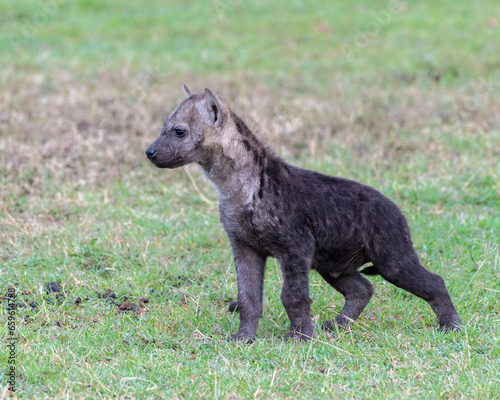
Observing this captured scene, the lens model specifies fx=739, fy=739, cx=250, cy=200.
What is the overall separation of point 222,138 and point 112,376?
1.89 metres

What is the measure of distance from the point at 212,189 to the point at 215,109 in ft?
11.3

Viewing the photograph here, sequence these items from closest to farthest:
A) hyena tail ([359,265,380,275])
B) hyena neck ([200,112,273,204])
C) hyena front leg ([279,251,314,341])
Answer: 1. hyena front leg ([279,251,314,341])
2. hyena neck ([200,112,273,204])
3. hyena tail ([359,265,380,275])

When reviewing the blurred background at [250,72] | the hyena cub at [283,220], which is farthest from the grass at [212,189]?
the hyena cub at [283,220]

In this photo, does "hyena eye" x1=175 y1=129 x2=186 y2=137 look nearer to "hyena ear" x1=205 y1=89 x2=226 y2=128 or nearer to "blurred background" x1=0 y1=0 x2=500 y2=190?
"hyena ear" x1=205 y1=89 x2=226 y2=128

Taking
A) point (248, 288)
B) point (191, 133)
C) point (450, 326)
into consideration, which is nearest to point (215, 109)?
point (191, 133)

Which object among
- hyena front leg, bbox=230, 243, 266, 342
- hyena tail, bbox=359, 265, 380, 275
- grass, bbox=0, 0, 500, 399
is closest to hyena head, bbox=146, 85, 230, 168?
hyena front leg, bbox=230, 243, 266, 342

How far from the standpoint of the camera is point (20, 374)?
4.66m

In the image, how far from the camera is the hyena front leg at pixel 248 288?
18.0 feet

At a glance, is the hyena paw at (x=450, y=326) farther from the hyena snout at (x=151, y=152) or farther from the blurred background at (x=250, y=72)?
the blurred background at (x=250, y=72)

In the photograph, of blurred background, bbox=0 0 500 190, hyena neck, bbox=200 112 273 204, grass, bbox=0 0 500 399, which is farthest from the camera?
blurred background, bbox=0 0 500 190

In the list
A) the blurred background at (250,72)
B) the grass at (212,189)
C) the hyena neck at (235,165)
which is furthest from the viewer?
the blurred background at (250,72)

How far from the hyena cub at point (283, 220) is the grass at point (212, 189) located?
0.34 metres

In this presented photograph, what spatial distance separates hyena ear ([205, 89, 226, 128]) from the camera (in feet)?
17.6

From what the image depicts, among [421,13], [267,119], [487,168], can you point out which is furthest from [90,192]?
[421,13]
